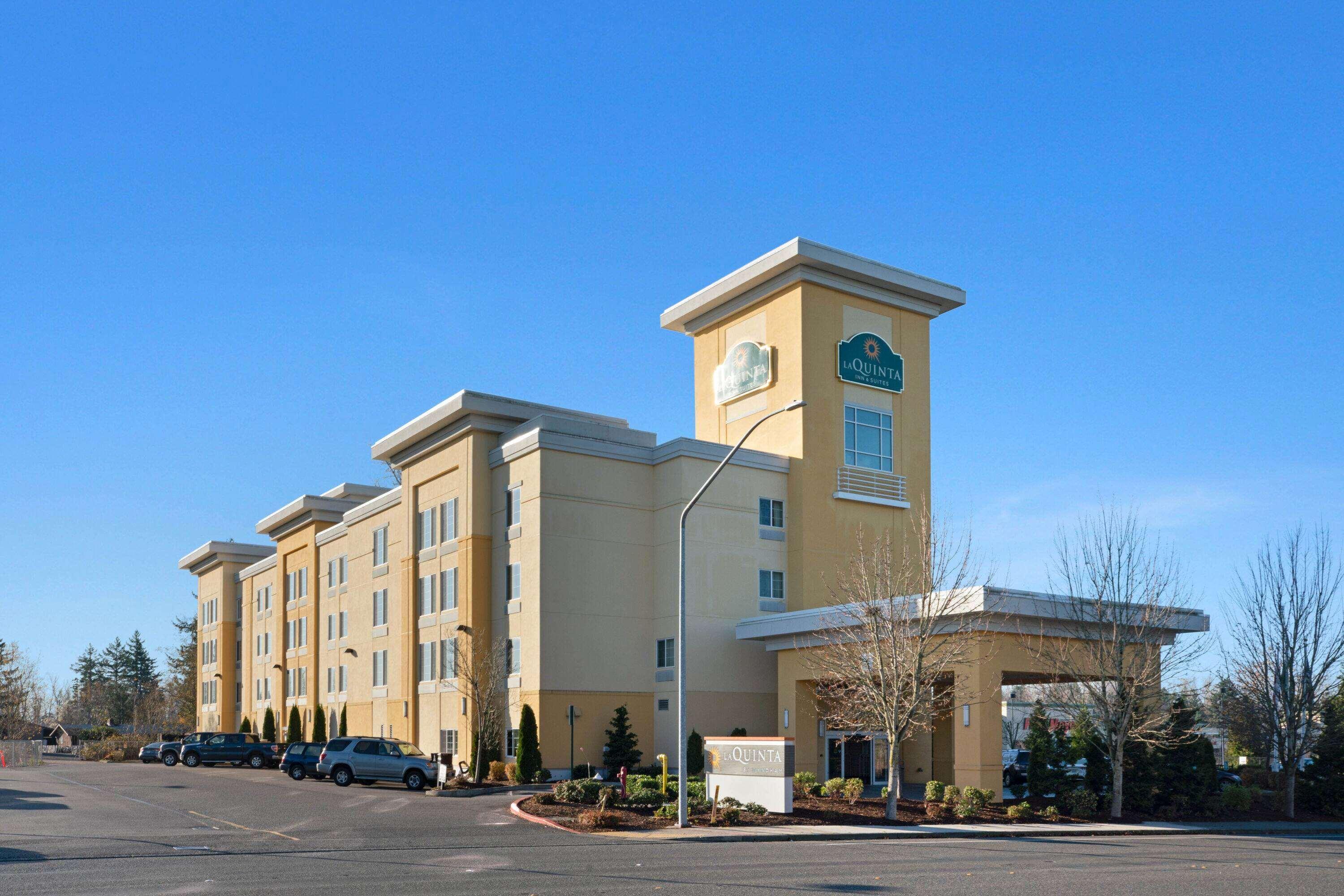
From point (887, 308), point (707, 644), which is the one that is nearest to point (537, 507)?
point (707, 644)

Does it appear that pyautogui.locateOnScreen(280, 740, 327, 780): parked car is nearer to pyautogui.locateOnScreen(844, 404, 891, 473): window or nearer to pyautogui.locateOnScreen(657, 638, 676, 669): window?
pyautogui.locateOnScreen(657, 638, 676, 669): window

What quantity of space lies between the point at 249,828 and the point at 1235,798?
1052 inches

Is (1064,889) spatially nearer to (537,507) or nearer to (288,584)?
(537,507)

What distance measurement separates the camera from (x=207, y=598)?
287 ft

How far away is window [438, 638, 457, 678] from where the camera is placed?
46406 mm

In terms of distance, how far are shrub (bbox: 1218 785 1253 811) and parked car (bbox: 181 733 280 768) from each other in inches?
1629

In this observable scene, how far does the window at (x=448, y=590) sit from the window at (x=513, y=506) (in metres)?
3.88

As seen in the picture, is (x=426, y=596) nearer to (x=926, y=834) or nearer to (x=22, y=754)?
(x=926, y=834)

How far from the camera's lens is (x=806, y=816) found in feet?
92.7

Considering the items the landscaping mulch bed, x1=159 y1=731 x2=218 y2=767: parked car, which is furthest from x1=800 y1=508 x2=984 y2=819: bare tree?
x1=159 y1=731 x2=218 y2=767: parked car

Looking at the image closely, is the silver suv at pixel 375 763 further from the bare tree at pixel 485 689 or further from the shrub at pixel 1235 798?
the shrub at pixel 1235 798

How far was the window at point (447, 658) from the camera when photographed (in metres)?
46.4

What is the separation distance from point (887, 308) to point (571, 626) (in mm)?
18309

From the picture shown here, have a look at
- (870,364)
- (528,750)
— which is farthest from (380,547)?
(870,364)
